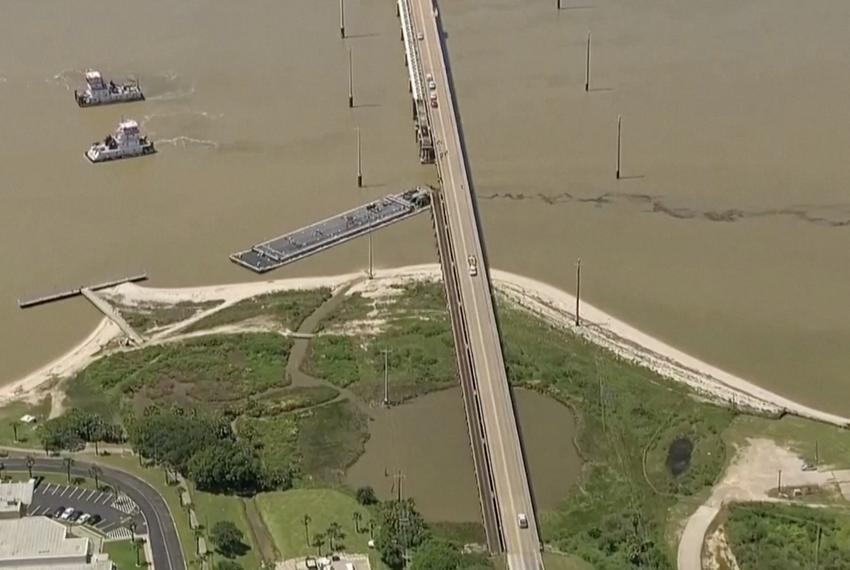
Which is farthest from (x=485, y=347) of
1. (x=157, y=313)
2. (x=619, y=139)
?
(x=619, y=139)

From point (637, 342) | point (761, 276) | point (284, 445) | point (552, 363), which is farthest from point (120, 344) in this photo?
point (761, 276)

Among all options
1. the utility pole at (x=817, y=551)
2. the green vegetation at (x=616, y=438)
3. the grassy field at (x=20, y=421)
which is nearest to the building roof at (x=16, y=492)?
the grassy field at (x=20, y=421)

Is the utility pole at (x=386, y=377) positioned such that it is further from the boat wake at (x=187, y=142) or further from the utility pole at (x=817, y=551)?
the boat wake at (x=187, y=142)

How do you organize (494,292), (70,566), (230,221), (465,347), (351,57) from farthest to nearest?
(351,57), (230,221), (494,292), (465,347), (70,566)

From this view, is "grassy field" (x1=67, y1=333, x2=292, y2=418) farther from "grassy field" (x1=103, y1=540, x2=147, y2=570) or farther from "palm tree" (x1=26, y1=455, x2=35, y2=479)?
"grassy field" (x1=103, y1=540, x2=147, y2=570)

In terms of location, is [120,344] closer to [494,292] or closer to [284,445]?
[284,445]

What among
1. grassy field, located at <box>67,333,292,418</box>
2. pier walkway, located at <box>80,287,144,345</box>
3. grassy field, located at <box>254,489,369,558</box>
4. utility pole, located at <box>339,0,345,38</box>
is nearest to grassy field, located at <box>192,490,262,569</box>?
grassy field, located at <box>254,489,369,558</box>
